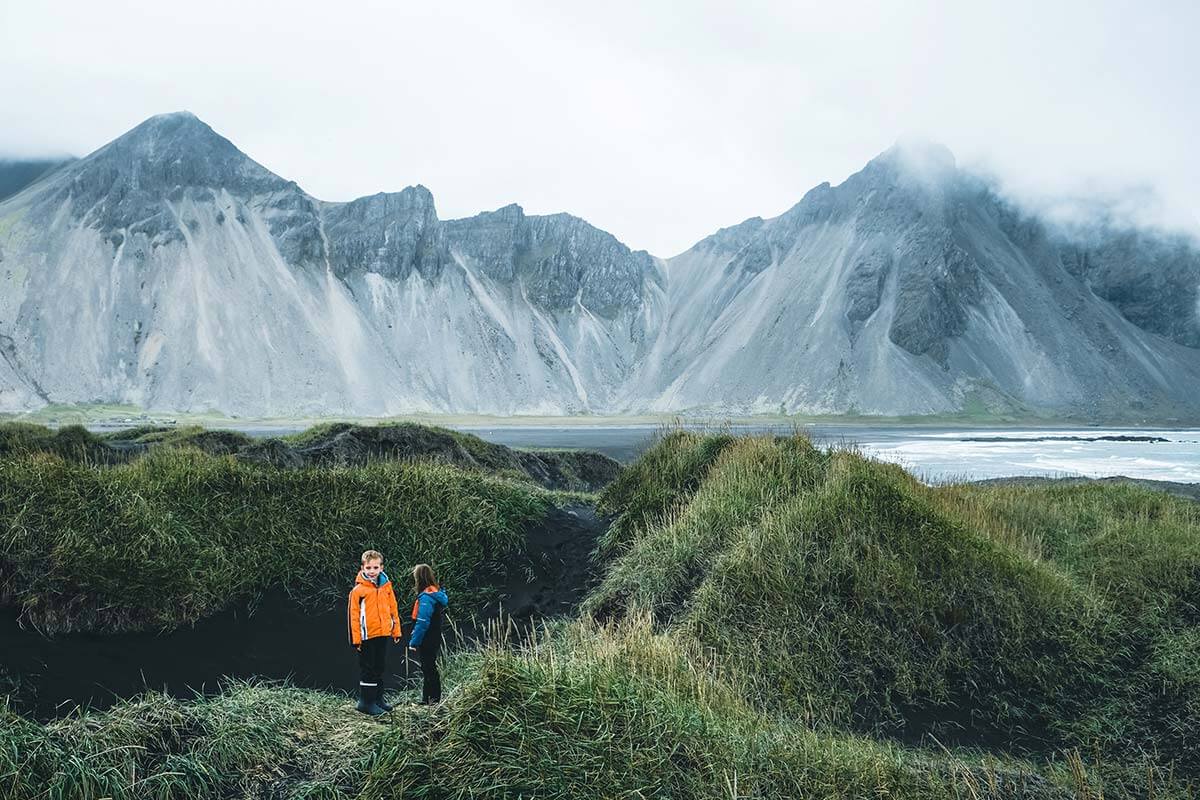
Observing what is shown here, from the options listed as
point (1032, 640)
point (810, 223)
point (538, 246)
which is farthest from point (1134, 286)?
point (1032, 640)

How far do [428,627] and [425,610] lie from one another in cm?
19

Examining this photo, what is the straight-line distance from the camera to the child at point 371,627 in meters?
7.93

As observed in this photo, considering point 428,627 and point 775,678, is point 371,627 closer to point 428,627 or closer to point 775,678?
point 428,627

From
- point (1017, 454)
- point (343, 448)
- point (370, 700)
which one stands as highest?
point (343, 448)

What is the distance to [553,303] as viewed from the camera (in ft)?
504

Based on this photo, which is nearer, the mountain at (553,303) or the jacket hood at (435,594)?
the jacket hood at (435,594)

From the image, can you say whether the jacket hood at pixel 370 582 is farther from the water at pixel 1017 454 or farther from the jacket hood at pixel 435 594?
the water at pixel 1017 454

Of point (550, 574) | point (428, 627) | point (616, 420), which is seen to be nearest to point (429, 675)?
point (428, 627)

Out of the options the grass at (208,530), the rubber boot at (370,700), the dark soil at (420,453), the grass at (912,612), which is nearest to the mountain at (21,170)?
the dark soil at (420,453)

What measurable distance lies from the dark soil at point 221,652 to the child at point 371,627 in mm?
858

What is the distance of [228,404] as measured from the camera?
96.8 meters

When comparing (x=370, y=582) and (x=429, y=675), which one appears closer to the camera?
(x=429, y=675)

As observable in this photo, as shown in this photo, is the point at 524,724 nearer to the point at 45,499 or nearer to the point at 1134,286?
the point at 45,499

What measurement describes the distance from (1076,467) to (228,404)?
9161cm
